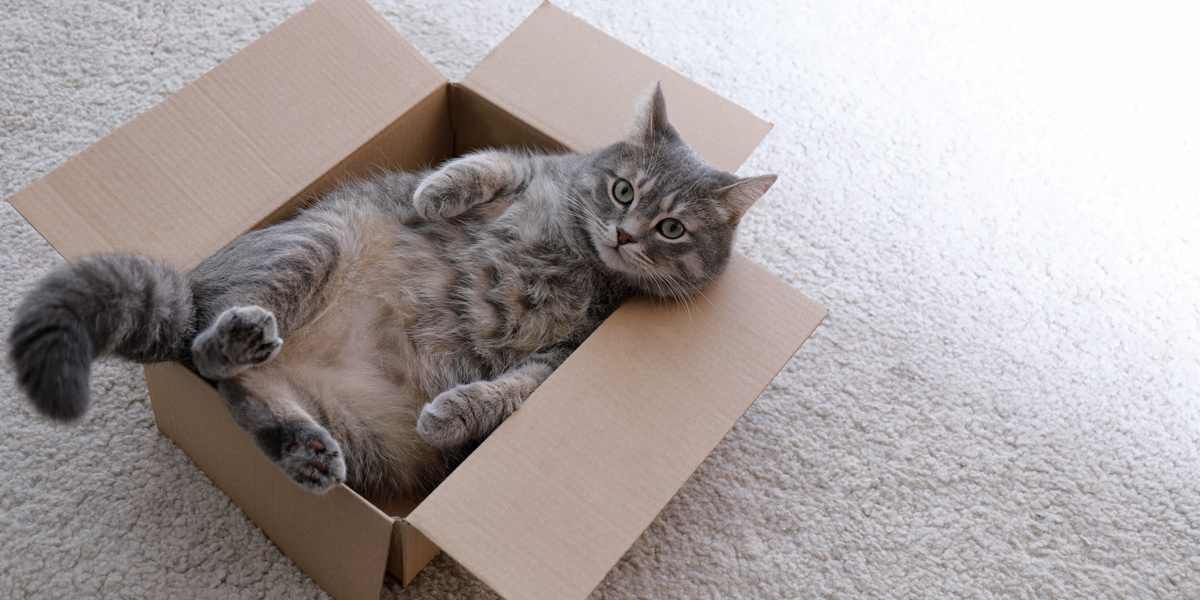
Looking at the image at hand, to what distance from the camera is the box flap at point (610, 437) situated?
4.45ft

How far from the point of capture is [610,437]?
1.48 metres

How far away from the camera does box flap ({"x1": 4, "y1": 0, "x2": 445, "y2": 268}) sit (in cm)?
154

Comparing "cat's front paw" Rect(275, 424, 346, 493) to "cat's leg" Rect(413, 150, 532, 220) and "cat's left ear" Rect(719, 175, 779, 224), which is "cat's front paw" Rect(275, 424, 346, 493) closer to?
"cat's leg" Rect(413, 150, 532, 220)

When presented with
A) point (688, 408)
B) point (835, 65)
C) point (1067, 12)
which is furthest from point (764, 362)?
point (1067, 12)

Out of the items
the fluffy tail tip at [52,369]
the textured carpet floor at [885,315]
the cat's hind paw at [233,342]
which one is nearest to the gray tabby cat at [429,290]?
the cat's hind paw at [233,342]

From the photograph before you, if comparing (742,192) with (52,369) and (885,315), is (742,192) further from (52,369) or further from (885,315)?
(52,369)

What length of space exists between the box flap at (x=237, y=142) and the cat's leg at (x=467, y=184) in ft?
0.49

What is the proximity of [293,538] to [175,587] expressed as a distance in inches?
8.6

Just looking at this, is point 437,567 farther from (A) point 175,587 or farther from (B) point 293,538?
(A) point 175,587

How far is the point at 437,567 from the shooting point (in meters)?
1.74

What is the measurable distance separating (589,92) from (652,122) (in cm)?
22

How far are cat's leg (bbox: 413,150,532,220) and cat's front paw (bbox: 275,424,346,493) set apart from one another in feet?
1.47

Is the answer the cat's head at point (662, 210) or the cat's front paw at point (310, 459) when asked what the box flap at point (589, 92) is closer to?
the cat's head at point (662, 210)

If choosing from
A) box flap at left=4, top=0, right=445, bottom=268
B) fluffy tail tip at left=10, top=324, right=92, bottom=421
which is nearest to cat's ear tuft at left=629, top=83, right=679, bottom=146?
box flap at left=4, top=0, right=445, bottom=268
